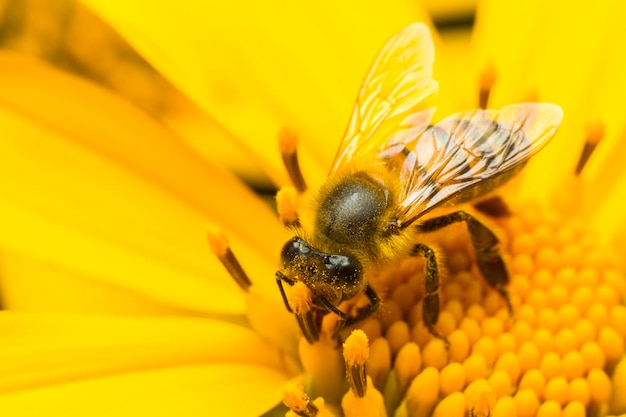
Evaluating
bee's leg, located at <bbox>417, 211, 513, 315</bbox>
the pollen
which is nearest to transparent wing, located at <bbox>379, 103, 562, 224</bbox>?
bee's leg, located at <bbox>417, 211, 513, 315</bbox>

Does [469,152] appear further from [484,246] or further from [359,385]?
[359,385]

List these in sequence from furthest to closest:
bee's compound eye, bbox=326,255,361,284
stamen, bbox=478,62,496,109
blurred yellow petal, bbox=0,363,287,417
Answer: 1. stamen, bbox=478,62,496,109
2. blurred yellow petal, bbox=0,363,287,417
3. bee's compound eye, bbox=326,255,361,284

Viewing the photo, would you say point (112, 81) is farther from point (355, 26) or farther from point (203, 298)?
point (203, 298)

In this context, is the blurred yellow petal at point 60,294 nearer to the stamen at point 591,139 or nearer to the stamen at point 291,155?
the stamen at point 291,155

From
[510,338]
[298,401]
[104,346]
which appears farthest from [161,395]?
[510,338]

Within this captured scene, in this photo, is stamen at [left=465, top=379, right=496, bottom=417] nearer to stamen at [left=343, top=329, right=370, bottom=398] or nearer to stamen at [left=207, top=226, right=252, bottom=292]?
stamen at [left=343, top=329, right=370, bottom=398]

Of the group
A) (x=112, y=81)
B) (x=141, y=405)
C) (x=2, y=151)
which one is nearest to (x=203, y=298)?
(x=141, y=405)
